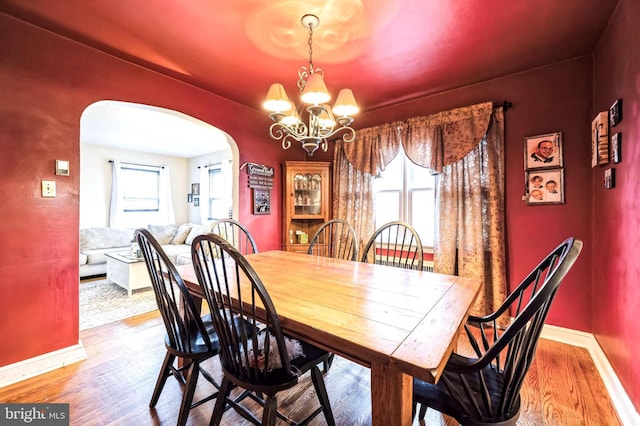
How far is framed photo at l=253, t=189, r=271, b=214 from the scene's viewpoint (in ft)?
11.4

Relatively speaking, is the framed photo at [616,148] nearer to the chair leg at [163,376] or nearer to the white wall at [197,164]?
the chair leg at [163,376]

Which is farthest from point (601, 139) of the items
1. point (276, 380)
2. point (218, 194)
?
point (218, 194)

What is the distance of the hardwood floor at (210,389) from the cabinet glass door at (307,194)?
2.04 metres

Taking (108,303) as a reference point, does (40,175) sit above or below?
above

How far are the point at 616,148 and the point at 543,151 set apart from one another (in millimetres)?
729

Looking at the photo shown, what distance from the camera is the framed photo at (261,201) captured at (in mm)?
3463

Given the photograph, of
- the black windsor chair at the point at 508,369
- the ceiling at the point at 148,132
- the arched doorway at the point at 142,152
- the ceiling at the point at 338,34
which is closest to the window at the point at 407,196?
A: the ceiling at the point at 338,34

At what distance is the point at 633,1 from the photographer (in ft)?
4.91

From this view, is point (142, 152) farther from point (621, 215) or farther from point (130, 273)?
point (621, 215)

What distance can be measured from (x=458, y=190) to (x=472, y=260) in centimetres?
71

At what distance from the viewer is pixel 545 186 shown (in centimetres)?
241

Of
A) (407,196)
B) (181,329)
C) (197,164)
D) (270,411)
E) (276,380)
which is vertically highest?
(197,164)

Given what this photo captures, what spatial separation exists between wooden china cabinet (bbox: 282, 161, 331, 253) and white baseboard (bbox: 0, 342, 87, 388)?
2231 mm

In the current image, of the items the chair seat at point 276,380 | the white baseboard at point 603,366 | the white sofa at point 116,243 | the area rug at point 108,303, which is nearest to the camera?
the chair seat at point 276,380
